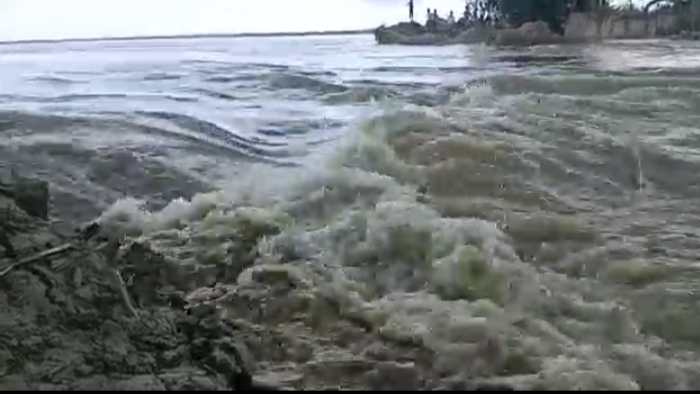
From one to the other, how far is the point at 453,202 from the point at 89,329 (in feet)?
10.1

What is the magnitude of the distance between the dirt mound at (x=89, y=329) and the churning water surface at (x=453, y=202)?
0.82m

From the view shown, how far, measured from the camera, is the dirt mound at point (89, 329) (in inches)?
72.9

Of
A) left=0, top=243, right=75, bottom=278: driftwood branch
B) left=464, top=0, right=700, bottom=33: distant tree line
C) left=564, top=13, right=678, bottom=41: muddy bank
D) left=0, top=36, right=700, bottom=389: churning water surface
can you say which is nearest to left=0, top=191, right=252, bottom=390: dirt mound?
left=0, top=243, right=75, bottom=278: driftwood branch

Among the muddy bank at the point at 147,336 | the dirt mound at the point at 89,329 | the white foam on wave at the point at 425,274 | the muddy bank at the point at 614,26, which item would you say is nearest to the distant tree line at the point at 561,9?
the muddy bank at the point at 614,26

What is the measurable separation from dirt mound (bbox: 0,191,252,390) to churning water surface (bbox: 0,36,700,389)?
822 millimetres

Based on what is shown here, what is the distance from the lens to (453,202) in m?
4.84

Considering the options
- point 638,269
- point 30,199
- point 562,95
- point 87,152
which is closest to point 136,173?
point 87,152

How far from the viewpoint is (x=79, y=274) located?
222 cm

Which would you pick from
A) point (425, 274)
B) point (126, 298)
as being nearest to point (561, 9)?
point (425, 274)

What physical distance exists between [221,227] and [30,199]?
5.21 feet

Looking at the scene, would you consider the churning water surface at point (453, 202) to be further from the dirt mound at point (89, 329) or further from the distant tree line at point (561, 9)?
the distant tree line at point (561, 9)

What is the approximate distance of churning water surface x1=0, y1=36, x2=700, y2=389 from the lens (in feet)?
9.43

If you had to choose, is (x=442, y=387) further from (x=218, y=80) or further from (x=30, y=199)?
(x=218, y=80)

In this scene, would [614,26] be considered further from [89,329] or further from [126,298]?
[89,329]
